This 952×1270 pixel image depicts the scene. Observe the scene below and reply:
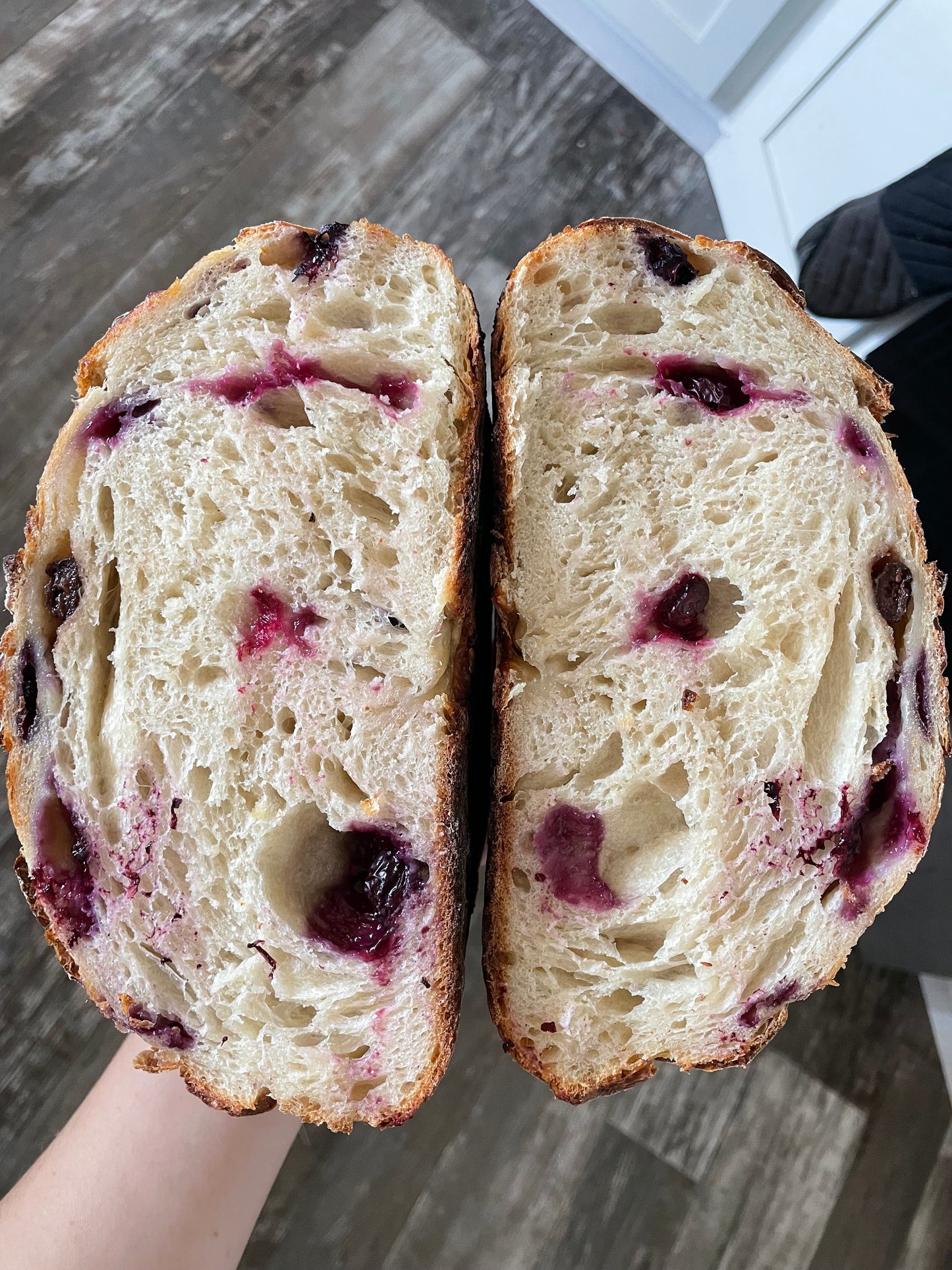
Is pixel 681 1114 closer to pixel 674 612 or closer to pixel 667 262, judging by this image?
pixel 674 612

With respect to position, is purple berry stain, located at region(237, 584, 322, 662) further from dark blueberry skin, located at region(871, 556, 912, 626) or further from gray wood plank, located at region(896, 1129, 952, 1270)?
gray wood plank, located at region(896, 1129, 952, 1270)

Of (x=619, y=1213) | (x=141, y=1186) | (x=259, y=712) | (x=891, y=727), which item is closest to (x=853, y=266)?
(x=891, y=727)

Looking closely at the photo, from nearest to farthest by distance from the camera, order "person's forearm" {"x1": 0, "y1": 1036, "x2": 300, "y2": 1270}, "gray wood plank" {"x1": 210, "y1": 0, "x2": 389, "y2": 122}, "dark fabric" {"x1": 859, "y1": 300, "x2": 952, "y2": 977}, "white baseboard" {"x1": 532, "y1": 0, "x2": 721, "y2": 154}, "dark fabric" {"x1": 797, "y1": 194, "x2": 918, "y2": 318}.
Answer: "person's forearm" {"x1": 0, "y1": 1036, "x2": 300, "y2": 1270}
"dark fabric" {"x1": 859, "y1": 300, "x2": 952, "y2": 977}
"dark fabric" {"x1": 797, "y1": 194, "x2": 918, "y2": 318}
"gray wood plank" {"x1": 210, "y1": 0, "x2": 389, "y2": 122}
"white baseboard" {"x1": 532, "y1": 0, "x2": 721, "y2": 154}

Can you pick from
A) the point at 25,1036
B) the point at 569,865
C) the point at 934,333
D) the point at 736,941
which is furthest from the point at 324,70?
the point at 25,1036

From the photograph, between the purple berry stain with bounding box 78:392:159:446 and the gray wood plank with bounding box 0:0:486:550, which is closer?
the purple berry stain with bounding box 78:392:159:446

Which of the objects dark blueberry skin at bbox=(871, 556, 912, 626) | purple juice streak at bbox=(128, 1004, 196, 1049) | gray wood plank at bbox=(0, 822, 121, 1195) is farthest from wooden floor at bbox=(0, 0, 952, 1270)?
dark blueberry skin at bbox=(871, 556, 912, 626)
